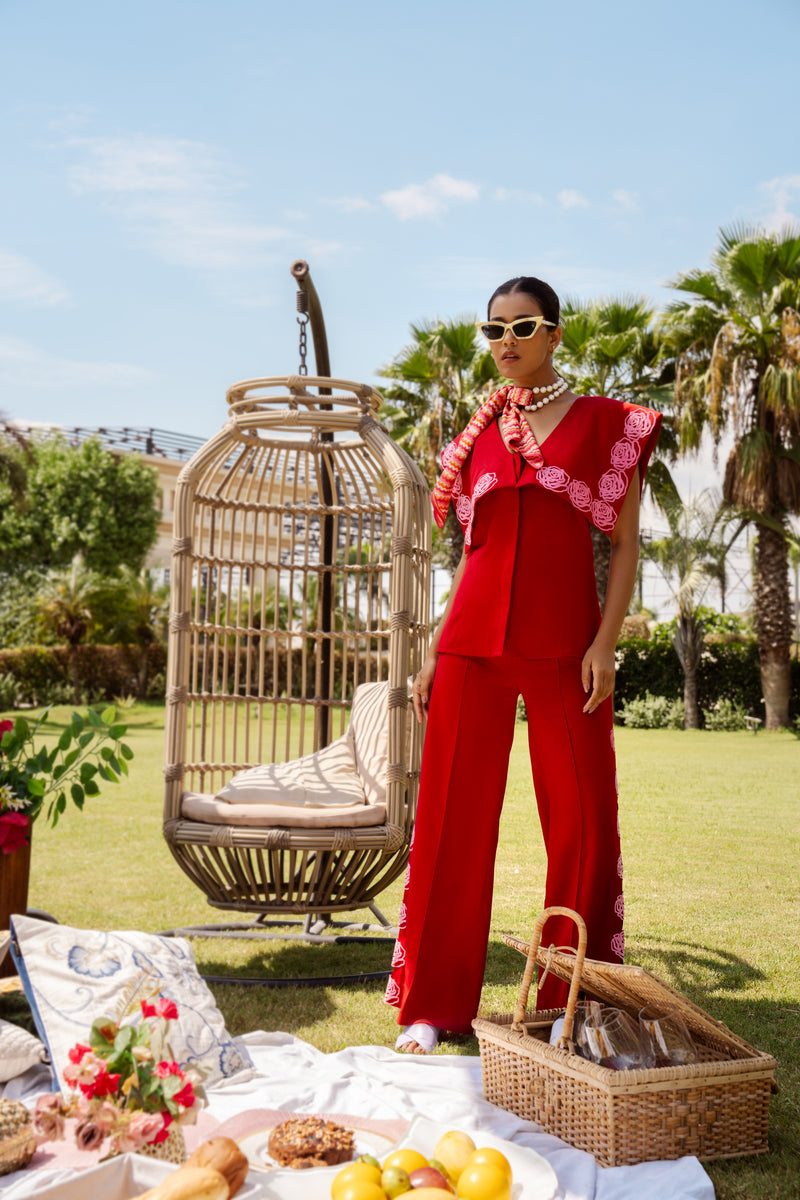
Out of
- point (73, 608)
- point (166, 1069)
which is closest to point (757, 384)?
point (73, 608)

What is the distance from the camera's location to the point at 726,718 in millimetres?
15781

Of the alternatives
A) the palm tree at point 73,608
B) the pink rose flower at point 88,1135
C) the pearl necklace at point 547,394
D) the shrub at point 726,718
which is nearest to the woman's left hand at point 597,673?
the pearl necklace at point 547,394

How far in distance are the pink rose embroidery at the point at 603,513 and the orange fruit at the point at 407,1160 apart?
5.20 feet

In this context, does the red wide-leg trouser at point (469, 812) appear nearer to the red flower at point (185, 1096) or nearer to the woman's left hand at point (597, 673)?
the woman's left hand at point (597, 673)

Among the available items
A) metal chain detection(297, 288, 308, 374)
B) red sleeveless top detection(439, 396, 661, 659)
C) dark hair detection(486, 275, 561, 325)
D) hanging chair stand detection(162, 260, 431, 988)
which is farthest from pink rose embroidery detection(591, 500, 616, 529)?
metal chain detection(297, 288, 308, 374)

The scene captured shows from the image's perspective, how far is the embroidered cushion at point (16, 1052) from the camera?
231 cm

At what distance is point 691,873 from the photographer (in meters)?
5.33

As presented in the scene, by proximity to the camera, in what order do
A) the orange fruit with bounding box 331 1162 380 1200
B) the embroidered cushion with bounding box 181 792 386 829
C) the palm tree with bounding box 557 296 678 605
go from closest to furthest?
the orange fruit with bounding box 331 1162 380 1200, the embroidered cushion with bounding box 181 792 386 829, the palm tree with bounding box 557 296 678 605

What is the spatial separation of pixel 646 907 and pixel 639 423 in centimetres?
268

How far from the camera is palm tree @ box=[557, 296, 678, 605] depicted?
47.5 ft

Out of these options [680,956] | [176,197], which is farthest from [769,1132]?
[176,197]

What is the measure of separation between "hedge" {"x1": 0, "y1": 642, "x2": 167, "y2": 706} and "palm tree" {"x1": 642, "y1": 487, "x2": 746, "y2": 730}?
1109cm

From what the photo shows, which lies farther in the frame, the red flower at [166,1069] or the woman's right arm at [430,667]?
the woman's right arm at [430,667]

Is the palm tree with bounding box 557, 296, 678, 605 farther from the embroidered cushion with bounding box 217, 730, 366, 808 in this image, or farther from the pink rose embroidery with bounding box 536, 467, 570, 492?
the pink rose embroidery with bounding box 536, 467, 570, 492
